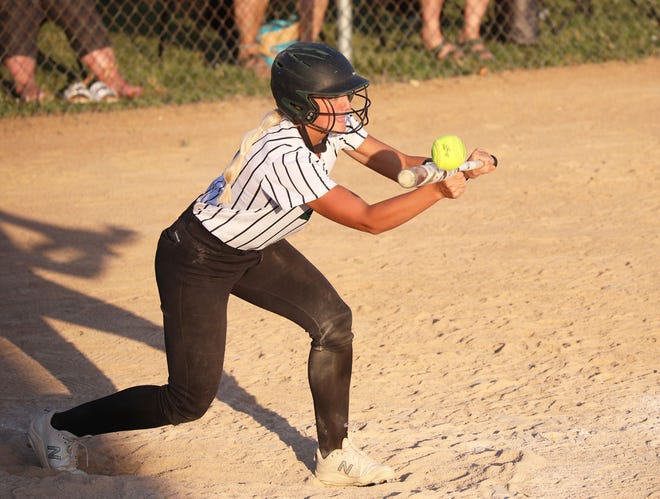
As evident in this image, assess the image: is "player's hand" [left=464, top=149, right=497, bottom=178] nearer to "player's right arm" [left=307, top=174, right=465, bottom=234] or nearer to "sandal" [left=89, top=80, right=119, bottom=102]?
"player's right arm" [left=307, top=174, right=465, bottom=234]

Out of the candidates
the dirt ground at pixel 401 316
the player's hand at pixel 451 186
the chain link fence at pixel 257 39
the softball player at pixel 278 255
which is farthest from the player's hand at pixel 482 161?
the chain link fence at pixel 257 39

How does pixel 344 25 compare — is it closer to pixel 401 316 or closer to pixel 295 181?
pixel 401 316

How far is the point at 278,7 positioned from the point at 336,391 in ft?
26.6

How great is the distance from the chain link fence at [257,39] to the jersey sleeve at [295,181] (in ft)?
20.8

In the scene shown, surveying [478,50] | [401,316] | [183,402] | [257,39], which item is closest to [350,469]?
[183,402]

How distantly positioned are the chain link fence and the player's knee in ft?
20.1

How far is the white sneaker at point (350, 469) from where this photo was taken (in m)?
3.81

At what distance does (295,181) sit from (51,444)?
1.45 metres

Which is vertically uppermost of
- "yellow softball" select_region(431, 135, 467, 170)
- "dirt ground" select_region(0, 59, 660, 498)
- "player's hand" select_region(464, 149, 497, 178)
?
"yellow softball" select_region(431, 135, 467, 170)

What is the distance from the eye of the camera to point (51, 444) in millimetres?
3932

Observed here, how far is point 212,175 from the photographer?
7.80m

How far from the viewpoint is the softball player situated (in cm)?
335

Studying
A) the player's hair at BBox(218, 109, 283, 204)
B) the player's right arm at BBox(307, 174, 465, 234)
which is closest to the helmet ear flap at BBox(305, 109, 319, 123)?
the player's hair at BBox(218, 109, 283, 204)

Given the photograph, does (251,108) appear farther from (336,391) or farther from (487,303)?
(336,391)
